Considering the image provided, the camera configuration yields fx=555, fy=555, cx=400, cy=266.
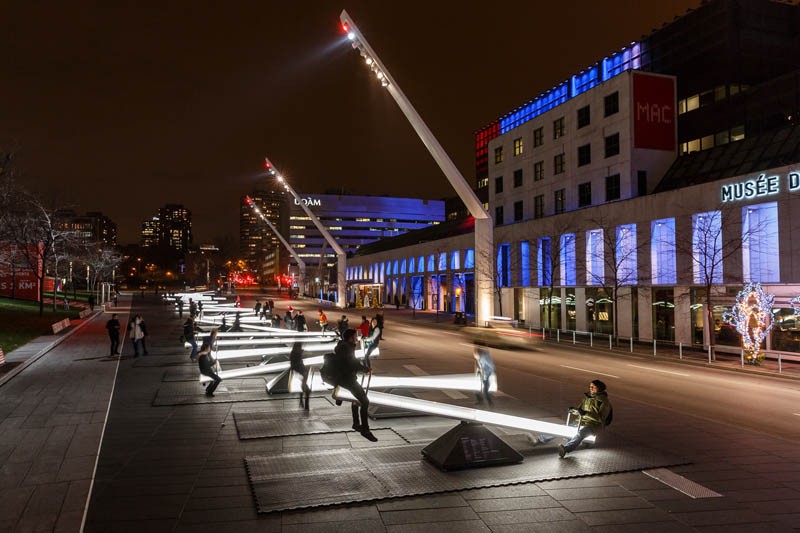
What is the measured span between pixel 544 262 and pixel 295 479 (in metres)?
36.8

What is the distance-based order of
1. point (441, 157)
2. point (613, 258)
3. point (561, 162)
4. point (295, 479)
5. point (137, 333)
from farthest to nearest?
point (561, 162) → point (441, 157) → point (613, 258) → point (137, 333) → point (295, 479)

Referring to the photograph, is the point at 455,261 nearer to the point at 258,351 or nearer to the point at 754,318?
the point at 754,318

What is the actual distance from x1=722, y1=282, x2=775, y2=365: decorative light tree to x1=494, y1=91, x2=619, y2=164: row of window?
1840 cm

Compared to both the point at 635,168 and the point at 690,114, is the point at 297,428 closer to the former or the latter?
the point at 635,168

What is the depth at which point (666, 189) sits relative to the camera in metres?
36.1

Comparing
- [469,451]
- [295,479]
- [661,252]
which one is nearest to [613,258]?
[661,252]

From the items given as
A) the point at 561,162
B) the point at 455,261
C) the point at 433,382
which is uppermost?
the point at 561,162

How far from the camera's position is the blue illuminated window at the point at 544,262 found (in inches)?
1661

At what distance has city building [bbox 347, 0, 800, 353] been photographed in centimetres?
2708

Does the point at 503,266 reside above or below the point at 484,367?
above

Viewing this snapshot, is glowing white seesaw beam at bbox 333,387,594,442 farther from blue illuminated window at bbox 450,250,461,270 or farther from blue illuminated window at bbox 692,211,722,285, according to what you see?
blue illuminated window at bbox 450,250,461,270

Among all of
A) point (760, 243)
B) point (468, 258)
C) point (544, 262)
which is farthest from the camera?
point (468, 258)

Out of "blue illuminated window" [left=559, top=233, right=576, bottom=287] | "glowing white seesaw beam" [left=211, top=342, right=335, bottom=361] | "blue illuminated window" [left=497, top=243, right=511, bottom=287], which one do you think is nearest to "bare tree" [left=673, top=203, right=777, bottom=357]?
"blue illuminated window" [left=559, top=233, right=576, bottom=287]

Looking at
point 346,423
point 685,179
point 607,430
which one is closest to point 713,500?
point 607,430
